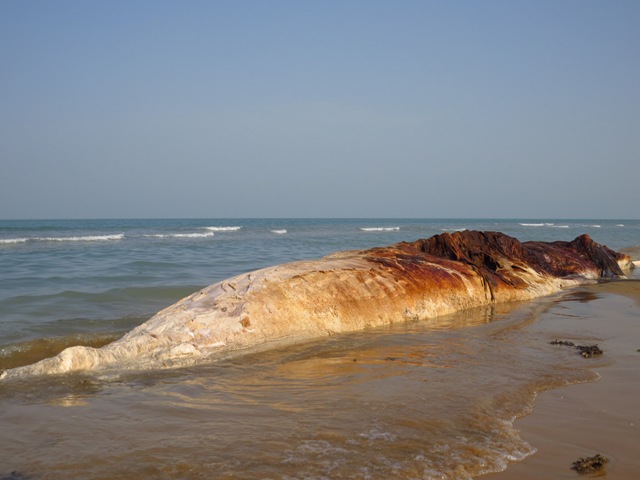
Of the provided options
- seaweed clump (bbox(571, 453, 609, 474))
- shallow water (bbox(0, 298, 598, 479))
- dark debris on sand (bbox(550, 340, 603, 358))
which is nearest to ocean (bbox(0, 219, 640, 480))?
shallow water (bbox(0, 298, 598, 479))

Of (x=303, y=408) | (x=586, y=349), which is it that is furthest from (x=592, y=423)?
(x=586, y=349)

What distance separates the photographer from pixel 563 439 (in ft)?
9.50

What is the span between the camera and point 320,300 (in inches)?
206

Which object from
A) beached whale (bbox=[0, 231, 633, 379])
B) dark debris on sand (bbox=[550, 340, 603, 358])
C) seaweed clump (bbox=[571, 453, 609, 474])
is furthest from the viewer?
dark debris on sand (bbox=[550, 340, 603, 358])

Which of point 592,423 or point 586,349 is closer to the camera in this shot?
point 592,423

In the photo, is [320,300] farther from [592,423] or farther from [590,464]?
[590,464]

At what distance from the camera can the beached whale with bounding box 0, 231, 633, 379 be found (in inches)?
166

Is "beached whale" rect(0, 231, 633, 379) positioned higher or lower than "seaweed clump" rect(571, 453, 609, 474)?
higher

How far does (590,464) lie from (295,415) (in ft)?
4.76

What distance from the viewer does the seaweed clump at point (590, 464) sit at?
253cm

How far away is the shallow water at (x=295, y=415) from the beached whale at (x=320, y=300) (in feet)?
0.66

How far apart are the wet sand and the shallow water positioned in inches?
3.8

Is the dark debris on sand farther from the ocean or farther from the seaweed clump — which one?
the seaweed clump

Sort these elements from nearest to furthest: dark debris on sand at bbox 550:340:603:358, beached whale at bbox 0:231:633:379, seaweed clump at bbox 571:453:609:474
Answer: seaweed clump at bbox 571:453:609:474
beached whale at bbox 0:231:633:379
dark debris on sand at bbox 550:340:603:358
